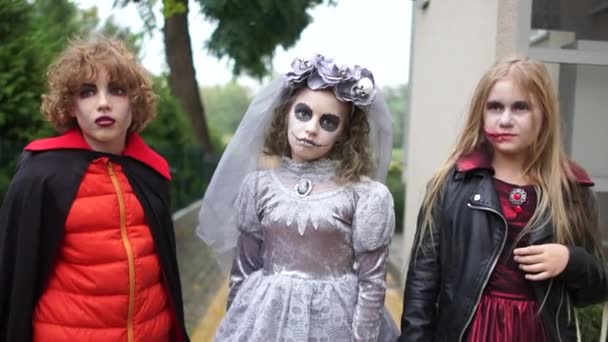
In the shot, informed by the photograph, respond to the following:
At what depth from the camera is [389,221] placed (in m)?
2.42

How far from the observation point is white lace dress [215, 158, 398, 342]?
7.75 ft

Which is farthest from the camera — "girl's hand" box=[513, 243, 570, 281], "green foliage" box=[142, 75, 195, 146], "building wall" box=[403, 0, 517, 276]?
"green foliage" box=[142, 75, 195, 146]

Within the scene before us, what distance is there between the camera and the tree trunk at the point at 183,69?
1034cm

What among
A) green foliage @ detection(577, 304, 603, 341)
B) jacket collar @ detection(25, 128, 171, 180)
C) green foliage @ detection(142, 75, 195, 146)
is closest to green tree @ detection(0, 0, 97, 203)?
jacket collar @ detection(25, 128, 171, 180)

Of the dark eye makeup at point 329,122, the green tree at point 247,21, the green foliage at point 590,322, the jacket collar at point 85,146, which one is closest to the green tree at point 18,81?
the green tree at point 247,21

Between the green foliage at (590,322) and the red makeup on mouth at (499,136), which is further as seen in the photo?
the green foliage at (590,322)

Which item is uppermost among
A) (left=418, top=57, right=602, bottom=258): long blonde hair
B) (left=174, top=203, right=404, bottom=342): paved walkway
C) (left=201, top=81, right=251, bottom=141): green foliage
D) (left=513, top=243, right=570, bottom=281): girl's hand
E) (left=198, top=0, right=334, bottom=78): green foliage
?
(left=201, top=81, right=251, bottom=141): green foliage

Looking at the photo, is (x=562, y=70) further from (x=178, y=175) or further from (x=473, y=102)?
(x=178, y=175)

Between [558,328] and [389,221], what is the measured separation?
0.69 meters

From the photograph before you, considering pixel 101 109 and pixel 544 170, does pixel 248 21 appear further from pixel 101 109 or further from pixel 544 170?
pixel 544 170

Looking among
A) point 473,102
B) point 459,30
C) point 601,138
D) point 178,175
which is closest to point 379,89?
point 473,102

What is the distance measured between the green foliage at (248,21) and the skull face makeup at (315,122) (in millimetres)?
2881

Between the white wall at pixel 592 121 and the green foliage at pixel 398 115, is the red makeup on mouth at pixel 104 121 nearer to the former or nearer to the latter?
the green foliage at pixel 398 115

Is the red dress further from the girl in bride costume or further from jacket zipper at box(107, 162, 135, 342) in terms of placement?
jacket zipper at box(107, 162, 135, 342)
